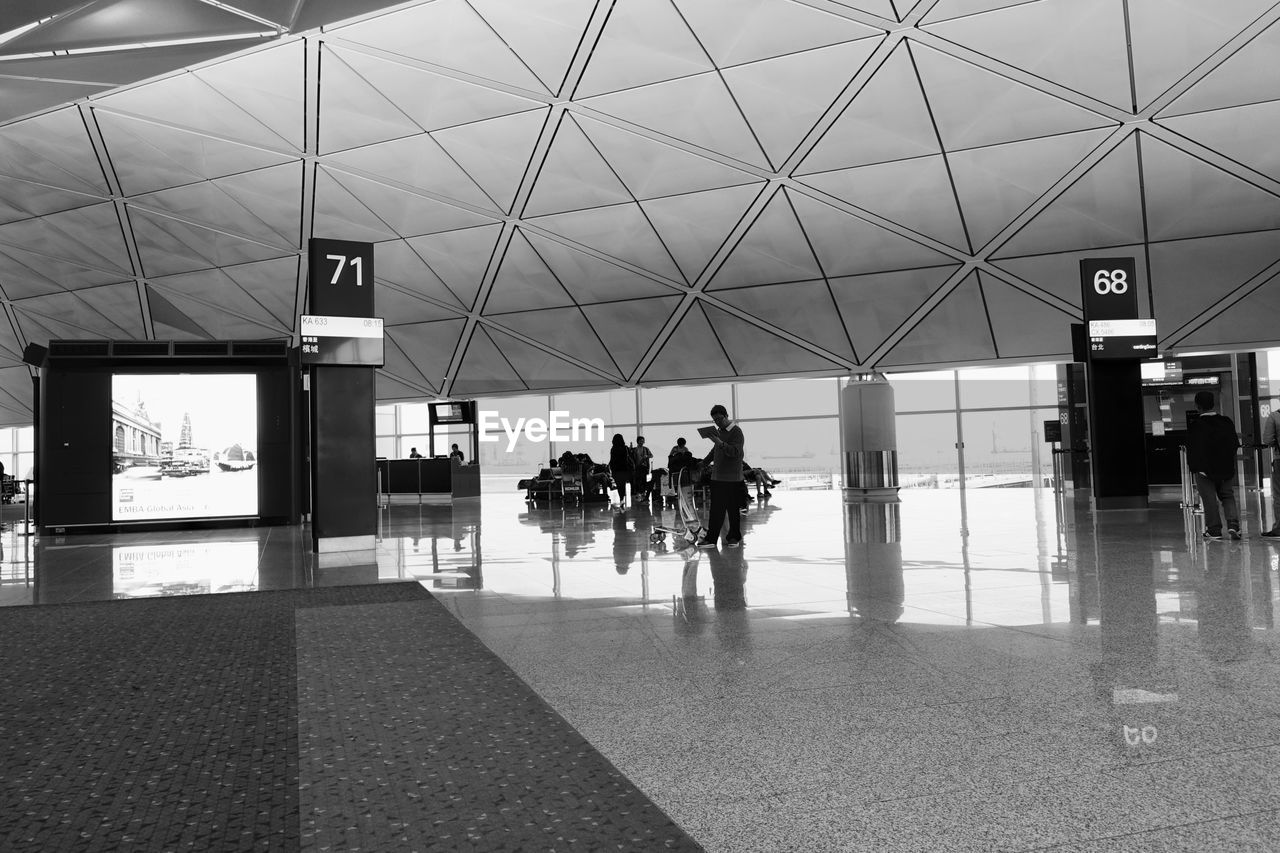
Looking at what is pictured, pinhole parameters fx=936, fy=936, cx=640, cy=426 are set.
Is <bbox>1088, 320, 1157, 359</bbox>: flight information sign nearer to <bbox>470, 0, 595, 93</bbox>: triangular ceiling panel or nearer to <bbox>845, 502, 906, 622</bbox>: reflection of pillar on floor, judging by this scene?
<bbox>845, 502, 906, 622</bbox>: reflection of pillar on floor

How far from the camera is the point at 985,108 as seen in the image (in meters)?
21.9

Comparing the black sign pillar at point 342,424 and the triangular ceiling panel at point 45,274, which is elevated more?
the triangular ceiling panel at point 45,274

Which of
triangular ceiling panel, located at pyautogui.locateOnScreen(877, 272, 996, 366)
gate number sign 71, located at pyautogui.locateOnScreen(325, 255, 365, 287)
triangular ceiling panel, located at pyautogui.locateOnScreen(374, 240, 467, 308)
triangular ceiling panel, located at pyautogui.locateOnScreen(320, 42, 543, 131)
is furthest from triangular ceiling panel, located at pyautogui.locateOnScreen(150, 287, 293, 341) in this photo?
gate number sign 71, located at pyautogui.locateOnScreen(325, 255, 365, 287)

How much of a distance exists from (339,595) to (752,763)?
20.7 feet

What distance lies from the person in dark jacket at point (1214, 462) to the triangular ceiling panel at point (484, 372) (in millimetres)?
26413

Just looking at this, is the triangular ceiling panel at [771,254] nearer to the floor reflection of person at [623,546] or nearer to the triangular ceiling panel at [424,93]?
the triangular ceiling panel at [424,93]

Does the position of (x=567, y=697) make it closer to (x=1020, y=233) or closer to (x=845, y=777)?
(x=845, y=777)

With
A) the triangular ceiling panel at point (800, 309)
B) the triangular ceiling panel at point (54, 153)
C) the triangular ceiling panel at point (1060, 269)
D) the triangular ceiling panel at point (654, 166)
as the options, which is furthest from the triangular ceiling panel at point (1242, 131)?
the triangular ceiling panel at point (54, 153)

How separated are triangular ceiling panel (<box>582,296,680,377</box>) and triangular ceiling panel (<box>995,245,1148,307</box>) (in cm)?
1062

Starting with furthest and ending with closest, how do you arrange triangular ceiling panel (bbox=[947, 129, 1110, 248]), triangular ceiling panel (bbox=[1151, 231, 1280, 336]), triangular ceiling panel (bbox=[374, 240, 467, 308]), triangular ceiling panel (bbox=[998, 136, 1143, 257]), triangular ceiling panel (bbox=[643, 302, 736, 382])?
triangular ceiling panel (bbox=[643, 302, 736, 382]), triangular ceiling panel (bbox=[374, 240, 467, 308]), triangular ceiling panel (bbox=[1151, 231, 1280, 336]), triangular ceiling panel (bbox=[998, 136, 1143, 257]), triangular ceiling panel (bbox=[947, 129, 1110, 248])

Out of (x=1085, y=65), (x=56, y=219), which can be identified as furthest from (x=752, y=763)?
(x=56, y=219)

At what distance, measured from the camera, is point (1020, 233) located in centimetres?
2638

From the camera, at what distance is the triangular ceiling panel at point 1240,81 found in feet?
63.7

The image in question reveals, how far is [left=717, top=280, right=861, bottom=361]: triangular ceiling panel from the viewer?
29.8 m
